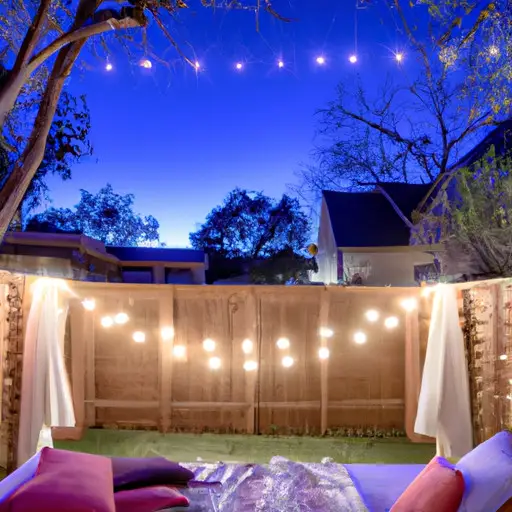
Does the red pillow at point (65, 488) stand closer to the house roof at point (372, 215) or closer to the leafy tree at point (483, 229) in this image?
the leafy tree at point (483, 229)

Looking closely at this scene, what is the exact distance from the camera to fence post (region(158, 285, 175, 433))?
5914 millimetres

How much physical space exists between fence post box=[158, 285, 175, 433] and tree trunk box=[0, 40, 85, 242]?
1.91 m

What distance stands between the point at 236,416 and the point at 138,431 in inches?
47.7

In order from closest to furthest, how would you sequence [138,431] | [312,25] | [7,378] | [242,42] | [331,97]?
[7,378]
[312,25]
[242,42]
[138,431]
[331,97]

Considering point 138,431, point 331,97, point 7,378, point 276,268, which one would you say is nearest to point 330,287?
point 138,431

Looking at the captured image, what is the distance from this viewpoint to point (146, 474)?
3.15m

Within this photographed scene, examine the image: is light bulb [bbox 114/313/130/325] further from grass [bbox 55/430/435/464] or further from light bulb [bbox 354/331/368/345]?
light bulb [bbox 354/331/368/345]

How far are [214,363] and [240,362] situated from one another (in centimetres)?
32

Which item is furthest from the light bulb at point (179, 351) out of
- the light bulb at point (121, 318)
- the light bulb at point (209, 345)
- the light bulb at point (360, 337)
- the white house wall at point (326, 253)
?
the white house wall at point (326, 253)

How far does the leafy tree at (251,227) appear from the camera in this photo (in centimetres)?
2153

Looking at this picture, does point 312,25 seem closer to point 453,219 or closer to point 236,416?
point 236,416

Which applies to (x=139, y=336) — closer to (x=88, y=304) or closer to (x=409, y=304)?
(x=88, y=304)

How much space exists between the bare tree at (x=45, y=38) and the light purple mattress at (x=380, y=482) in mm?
4247

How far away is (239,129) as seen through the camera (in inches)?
420
